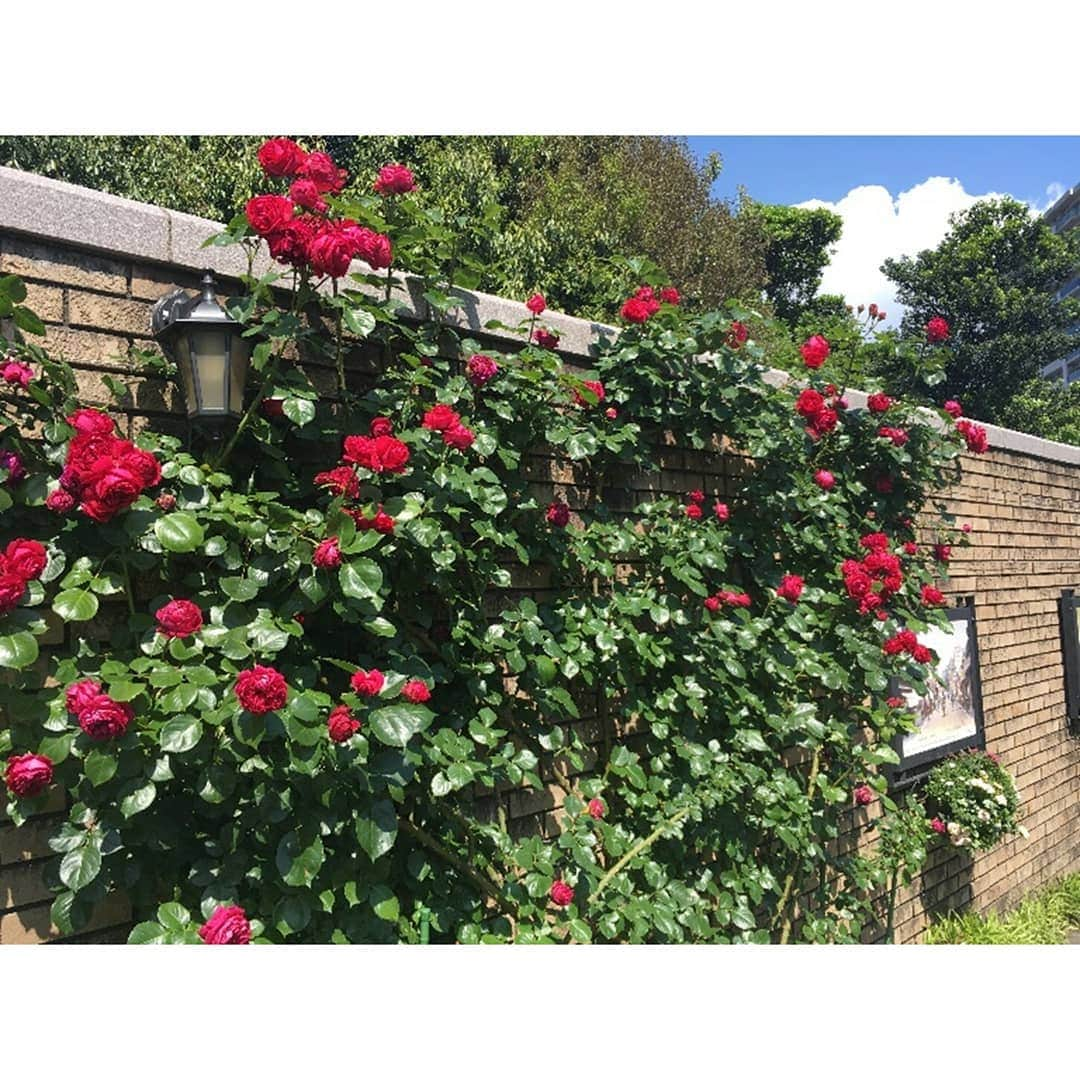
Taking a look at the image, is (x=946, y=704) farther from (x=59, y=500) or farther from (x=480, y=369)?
(x=59, y=500)

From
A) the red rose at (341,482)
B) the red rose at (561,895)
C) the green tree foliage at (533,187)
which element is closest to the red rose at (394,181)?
the red rose at (341,482)

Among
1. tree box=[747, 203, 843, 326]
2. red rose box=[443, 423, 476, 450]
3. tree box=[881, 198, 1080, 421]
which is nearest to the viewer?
red rose box=[443, 423, 476, 450]

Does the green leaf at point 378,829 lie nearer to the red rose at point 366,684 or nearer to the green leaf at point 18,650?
the red rose at point 366,684

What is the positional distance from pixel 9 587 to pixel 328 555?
0.51 meters

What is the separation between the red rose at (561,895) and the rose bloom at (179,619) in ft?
3.39

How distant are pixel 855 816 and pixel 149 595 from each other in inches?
118

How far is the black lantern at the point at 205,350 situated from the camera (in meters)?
1.63

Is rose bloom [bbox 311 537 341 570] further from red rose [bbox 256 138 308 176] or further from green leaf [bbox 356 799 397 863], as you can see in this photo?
red rose [bbox 256 138 308 176]

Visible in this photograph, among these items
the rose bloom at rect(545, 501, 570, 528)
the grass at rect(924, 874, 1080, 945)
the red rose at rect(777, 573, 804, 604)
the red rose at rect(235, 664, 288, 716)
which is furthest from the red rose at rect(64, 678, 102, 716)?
the grass at rect(924, 874, 1080, 945)

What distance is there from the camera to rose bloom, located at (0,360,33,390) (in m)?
1.45

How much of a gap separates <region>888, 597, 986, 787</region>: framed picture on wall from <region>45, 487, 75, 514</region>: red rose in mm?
3448

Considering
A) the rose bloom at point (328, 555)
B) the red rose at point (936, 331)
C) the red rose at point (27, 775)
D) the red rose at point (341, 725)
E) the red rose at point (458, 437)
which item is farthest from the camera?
the red rose at point (936, 331)

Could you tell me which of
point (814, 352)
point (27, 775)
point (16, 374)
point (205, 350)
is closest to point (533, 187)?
point (814, 352)

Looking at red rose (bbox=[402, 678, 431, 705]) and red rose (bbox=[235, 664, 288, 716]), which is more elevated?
red rose (bbox=[235, 664, 288, 716])
